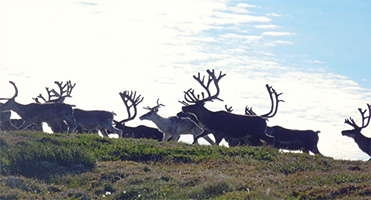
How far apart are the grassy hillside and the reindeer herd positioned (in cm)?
495

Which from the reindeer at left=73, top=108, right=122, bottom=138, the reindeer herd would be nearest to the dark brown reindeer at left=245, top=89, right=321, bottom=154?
the reindeer herd

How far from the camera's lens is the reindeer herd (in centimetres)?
2586

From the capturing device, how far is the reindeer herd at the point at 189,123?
84.8ft

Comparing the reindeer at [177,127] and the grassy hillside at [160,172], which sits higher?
the reindeer at [177,127]

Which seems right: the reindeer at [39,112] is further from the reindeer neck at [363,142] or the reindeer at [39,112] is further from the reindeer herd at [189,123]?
the reindeer neck at [363,142]

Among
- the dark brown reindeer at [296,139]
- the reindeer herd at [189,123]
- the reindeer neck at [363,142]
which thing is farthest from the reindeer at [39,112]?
the reindeer neck at [363,142]

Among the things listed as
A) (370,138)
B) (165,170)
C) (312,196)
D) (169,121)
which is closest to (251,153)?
(165,170)

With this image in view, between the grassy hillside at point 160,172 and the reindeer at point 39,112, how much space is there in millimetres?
5201

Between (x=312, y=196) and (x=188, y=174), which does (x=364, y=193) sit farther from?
(x=188, y=174)

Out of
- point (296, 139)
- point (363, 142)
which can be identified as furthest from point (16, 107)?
point (363, 142)

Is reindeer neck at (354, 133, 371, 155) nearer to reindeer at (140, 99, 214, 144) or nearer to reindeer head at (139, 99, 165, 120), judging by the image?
reindeer at (140, 99, 214, 144)

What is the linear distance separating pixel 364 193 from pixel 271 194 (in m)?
1.81

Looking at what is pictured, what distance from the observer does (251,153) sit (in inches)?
794

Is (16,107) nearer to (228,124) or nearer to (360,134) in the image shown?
(228,124)
